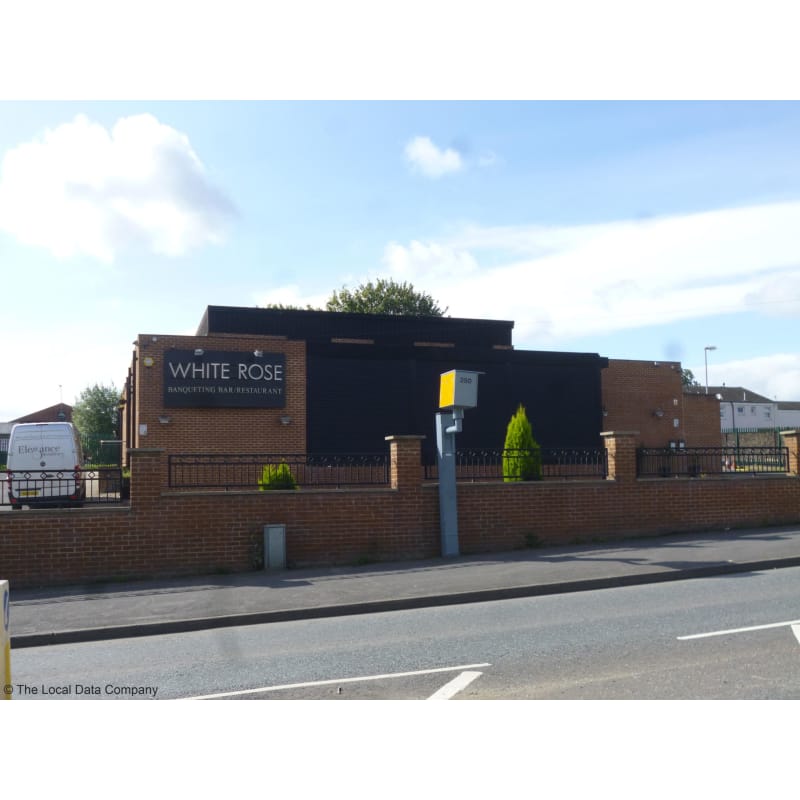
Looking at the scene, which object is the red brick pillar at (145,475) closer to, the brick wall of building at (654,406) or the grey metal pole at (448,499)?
the grey metal pole at (448,499)

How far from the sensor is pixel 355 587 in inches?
453

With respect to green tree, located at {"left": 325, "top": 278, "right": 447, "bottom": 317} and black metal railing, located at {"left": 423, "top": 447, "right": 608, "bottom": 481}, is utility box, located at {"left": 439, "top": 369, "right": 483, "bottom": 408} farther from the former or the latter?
green tree, located at {"left": 325, "top": 278, "right": 447, "bottom": 317}

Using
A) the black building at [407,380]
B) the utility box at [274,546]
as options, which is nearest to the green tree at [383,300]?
the black building at [407,380]

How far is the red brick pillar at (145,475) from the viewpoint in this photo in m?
12.8

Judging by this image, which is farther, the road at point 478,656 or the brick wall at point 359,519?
the brick wall at point 359,519

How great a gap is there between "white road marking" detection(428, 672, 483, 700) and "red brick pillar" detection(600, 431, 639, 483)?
9.58 metres

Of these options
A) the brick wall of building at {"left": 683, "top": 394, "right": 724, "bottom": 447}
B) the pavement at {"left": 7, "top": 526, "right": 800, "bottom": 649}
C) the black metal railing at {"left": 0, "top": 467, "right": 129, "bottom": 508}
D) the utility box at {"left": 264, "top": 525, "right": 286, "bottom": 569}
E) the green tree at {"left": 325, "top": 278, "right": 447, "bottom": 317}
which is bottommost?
the pavement at {"left": 7, "top": 526, "right": 800, "bottom": 649}

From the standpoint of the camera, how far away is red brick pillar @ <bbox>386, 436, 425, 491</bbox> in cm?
1423

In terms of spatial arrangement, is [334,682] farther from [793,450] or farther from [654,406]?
[654,406]

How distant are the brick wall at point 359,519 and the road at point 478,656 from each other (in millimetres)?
3756

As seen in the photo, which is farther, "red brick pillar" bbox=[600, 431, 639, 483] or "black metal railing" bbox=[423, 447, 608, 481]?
"red brick pillar" bbox=[600, 431, 639, 483]

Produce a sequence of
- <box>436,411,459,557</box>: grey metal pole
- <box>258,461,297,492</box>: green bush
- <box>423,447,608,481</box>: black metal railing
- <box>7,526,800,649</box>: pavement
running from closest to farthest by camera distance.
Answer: <box>7,526,800,649</box>: pavement, <box>436,411,459,557</box>: grey metal pole, <box>258,461,297,492</box>: green bush, <box>423,447,608,481</box>: black metal railing

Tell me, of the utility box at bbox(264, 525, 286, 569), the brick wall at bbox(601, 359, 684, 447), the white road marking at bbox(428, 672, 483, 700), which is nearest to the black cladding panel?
the brick wall at bbox(601, 359, 684, 447)

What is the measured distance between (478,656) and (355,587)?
431cm
